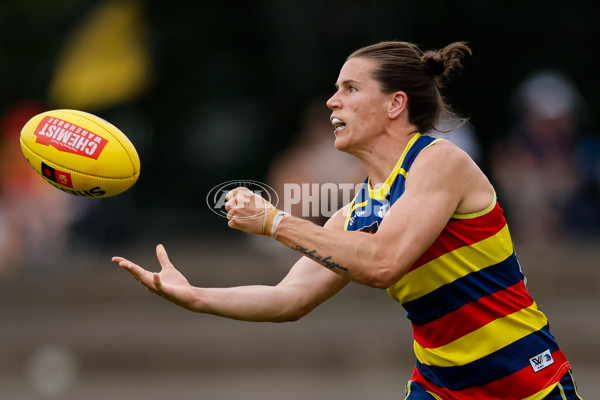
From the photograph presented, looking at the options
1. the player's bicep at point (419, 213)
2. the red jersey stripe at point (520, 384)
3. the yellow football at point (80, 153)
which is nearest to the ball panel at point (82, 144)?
the yellow football at point (80, 153)

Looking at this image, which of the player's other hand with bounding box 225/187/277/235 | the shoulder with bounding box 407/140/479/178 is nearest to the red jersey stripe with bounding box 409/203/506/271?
Result: the shoulder with bounding box 407/140/479/178

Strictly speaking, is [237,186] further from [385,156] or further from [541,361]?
[541,361]

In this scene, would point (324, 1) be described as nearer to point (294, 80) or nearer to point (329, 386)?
point (294, 80)

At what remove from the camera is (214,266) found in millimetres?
11383

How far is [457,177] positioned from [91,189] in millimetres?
1890

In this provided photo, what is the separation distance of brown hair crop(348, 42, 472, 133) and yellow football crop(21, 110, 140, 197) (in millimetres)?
1323

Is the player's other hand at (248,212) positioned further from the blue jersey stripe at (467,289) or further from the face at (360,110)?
the blue jersey stripe at (467,289)

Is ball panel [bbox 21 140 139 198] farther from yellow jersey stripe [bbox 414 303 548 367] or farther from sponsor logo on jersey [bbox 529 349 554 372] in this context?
sponsor logo on jersey [bbox 529 349 554 372]

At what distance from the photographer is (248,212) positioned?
14.5 ft

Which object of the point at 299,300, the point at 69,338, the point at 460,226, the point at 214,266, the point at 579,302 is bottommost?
the point at 69,338

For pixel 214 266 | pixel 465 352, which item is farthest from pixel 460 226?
pixel 214 266

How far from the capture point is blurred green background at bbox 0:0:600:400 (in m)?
10.7

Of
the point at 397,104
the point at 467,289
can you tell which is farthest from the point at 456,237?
the point at 397,104

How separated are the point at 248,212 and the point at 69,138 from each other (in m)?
1.23
